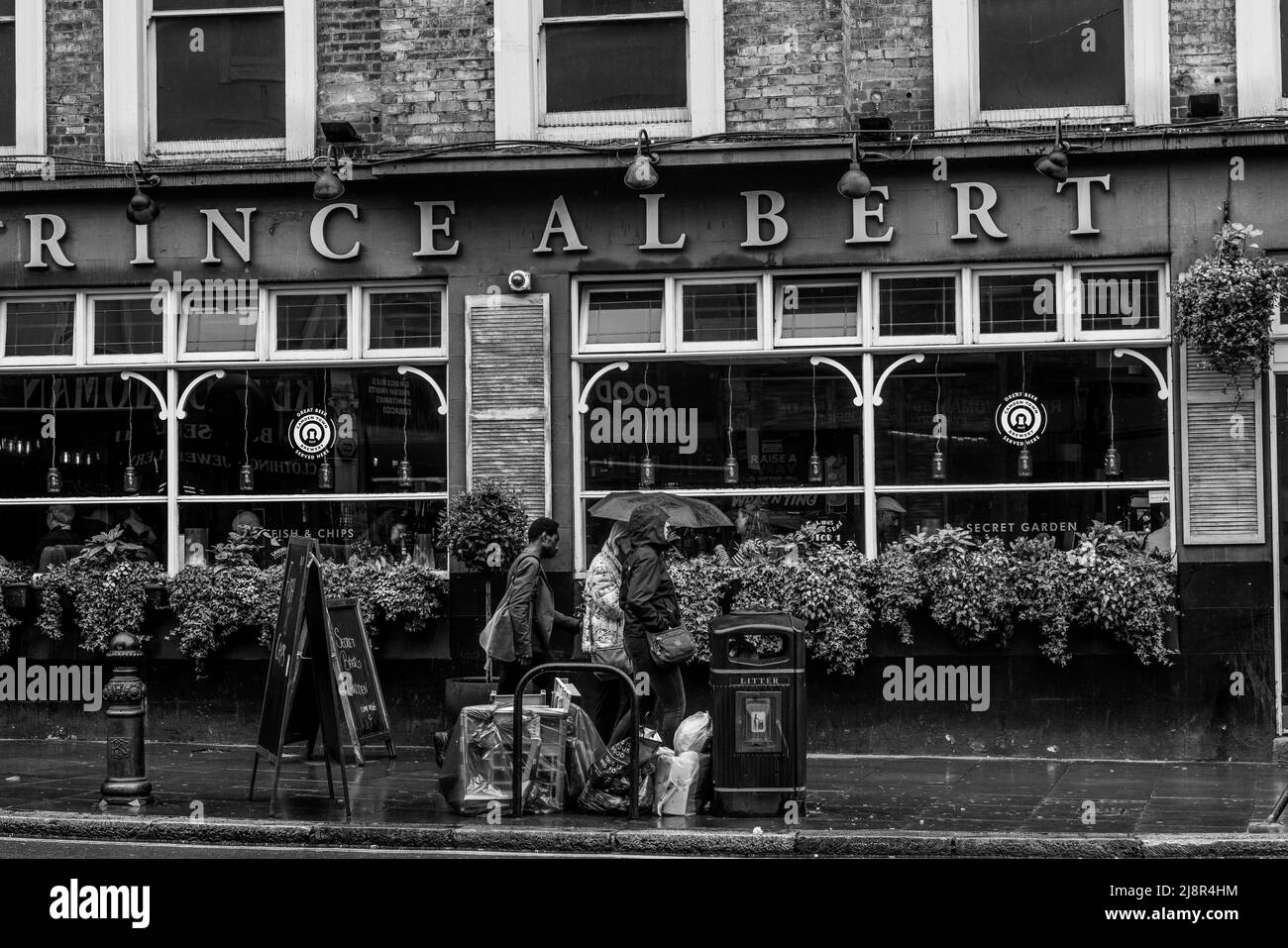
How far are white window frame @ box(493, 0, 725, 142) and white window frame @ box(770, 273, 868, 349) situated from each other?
1.48 metres

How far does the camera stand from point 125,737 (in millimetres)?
10914

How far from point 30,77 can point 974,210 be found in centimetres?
879

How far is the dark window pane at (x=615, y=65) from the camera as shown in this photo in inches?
569

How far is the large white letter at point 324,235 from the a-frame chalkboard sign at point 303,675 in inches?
171

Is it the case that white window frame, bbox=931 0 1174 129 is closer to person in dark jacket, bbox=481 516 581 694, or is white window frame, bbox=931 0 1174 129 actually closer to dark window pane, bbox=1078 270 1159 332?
dark window pane, bbox=1078 270 1159 332

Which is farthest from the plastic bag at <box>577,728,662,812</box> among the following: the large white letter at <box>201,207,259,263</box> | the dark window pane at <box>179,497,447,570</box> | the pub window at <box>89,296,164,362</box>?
the pub window at <box>89,296,164,362</box>

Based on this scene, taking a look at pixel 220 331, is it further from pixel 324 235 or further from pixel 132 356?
pixel 324 235

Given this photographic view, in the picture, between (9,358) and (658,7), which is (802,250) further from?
(9,358)

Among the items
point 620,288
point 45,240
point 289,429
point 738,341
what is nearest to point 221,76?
point 45,240

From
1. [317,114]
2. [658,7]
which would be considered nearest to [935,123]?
[658,7]

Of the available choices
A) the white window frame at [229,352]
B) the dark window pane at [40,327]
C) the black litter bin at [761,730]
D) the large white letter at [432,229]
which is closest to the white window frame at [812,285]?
the large white letter at [432,229]

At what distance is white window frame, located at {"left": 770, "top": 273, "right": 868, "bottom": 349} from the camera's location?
14.1 meters

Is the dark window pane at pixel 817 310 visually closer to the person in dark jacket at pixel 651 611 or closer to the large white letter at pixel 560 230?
the large white letter at pixel 560 230

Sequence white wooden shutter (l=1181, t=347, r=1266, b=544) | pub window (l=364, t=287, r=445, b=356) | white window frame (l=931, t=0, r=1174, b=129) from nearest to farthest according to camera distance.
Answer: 1. white wooden shutter (l=1181, t=347, r=1266, b=544)
2. white window frame (l=931, t=0, r=1174, b=129)
3. pub window (l=364, t=287, r=445, b=356)
